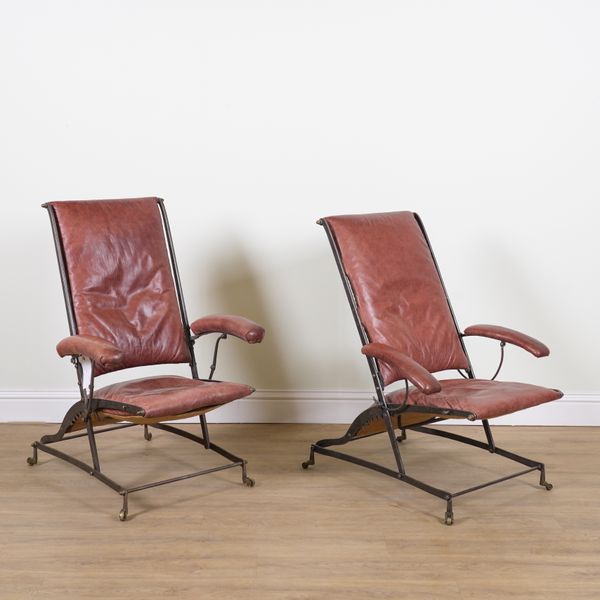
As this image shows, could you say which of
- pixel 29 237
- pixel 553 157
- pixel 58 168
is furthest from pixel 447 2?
pixel 29 237

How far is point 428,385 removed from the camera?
3242 millimetres

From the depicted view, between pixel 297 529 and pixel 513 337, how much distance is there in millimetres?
1244

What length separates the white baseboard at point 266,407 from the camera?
474cm

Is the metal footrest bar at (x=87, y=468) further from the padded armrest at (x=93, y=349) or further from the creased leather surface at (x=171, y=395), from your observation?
the padded armrest at (x=93, y=349)

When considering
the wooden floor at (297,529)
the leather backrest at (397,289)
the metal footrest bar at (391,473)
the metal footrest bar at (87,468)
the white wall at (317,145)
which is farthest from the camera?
the white wall at (317,145)

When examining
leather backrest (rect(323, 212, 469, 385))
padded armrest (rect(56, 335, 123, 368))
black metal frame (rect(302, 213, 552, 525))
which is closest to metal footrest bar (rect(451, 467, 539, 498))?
black metal frame (rect(302, 213, 552, 525))

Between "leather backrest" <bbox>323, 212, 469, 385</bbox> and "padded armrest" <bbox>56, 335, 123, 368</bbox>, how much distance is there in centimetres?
107

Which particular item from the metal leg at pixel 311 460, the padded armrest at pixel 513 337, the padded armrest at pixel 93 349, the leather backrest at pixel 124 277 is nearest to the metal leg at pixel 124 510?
the padded armrest at pixel 93 349

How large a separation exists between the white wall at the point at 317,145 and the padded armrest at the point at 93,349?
3.96 ft

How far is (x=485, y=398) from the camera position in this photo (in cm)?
336

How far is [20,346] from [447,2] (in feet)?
9.26

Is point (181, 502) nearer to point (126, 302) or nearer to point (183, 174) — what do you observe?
point (126, 302)

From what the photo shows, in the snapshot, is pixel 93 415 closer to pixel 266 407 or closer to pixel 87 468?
pixel 87 468

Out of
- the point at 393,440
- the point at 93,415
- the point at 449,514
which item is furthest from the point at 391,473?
the point at 93,415
